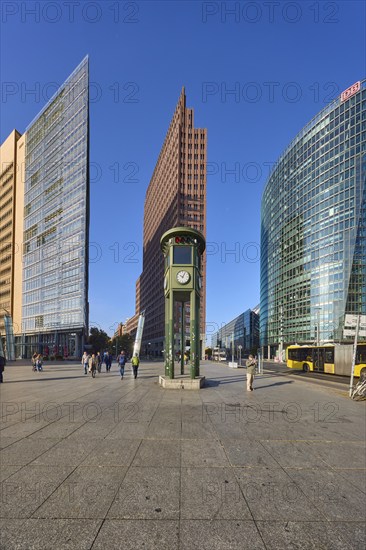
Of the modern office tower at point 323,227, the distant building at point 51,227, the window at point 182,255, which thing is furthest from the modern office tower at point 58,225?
the window at point 182,255

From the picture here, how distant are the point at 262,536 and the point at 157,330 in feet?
419

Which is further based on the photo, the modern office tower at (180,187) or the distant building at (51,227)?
the modern office tower at (180,187)

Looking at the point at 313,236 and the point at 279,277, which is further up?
the point at 313,236

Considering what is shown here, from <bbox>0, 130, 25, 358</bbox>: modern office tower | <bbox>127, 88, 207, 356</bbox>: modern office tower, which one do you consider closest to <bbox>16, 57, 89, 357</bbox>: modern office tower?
<bbox>0, 130, 25, 358</bbox>: modern office tower

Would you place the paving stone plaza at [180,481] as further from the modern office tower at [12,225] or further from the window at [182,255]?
the modern office tower at [12,225]

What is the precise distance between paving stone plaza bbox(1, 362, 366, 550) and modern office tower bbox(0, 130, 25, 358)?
10042 cm

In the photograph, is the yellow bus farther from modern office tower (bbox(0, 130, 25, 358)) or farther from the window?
modern office tower (bbox(0, 130, 25, 358))

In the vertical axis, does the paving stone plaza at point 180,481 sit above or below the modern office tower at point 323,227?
below

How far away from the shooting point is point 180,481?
5.59 metres

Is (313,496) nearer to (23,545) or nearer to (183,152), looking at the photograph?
(23,545)

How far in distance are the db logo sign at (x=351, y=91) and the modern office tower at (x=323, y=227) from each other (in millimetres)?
283

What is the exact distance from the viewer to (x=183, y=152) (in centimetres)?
11838

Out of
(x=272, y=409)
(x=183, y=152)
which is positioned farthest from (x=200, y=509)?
(x=183, y=152)

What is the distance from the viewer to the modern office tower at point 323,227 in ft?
273
